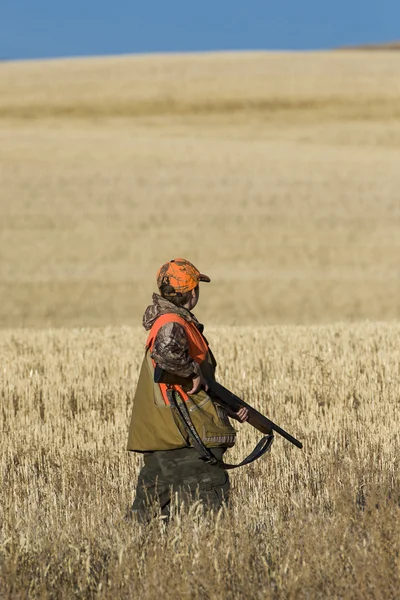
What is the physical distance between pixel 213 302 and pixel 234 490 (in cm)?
1675

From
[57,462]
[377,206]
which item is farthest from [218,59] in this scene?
[57,462]

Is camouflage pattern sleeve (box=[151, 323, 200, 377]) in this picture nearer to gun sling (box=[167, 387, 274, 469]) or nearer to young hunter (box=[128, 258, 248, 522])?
young hunter (box=[128, 258, 248, 522])

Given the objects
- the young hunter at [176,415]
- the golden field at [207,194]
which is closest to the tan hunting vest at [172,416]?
the young hunter at [176,415]

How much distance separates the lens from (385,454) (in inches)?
262

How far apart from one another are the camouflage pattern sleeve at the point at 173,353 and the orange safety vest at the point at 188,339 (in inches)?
3.1

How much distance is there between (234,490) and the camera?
19.0 feet

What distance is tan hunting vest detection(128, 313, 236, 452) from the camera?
4520mm

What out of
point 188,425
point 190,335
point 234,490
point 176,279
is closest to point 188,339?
point 190,335

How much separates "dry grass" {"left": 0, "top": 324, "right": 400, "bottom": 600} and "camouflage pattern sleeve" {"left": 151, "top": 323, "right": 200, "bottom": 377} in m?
0.70

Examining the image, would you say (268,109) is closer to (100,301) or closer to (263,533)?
(100,301)

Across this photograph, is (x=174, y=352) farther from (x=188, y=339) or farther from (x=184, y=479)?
(x=184, y=479)

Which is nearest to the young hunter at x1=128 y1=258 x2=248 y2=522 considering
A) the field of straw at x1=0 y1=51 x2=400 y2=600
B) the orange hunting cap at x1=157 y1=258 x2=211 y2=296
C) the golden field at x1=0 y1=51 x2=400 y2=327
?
the orange hunting cap at x1=157 y1=258 x2=211 y2=296

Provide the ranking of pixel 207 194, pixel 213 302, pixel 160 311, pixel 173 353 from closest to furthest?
pixel 173 353 < pixel 160 311 < pixel 213 302 < pixel 207 194

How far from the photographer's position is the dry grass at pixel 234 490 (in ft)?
13.2
